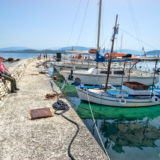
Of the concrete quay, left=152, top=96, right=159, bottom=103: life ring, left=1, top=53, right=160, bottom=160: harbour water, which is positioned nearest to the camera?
the concrete quay

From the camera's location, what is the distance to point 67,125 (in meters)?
6.19

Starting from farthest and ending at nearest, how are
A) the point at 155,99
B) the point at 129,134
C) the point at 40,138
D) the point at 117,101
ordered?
the point at 155,99 < the point at 117,101 < the point at 129,134 < the point at 40,138

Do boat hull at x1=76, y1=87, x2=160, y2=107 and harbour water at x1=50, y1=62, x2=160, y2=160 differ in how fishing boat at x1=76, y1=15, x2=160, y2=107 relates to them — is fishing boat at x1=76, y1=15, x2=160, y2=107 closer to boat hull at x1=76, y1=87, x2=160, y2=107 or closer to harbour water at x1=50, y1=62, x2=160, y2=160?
boat hull at x1=76, y1=87, x2=160, y2=107

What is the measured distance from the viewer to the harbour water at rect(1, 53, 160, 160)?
21.5 feet

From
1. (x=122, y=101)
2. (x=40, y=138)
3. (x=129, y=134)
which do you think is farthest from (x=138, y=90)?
(x=40, y=138)

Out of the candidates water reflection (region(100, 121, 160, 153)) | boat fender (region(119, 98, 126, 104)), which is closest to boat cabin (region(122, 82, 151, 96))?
boat fender (region(119, 98, 126, 104))

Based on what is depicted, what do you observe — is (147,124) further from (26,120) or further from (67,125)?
(26,120)

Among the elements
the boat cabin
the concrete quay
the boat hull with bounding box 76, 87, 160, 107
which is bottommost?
the boat hull with bounding box 76, 87, 160, 107

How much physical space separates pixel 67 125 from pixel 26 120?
212cm

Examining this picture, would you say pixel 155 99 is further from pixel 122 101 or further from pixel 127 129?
pixel 127 129

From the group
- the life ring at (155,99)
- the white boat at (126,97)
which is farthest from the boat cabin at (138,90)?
the life ring at (155,99)

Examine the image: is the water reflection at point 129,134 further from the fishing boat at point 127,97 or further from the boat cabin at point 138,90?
the boat cabin at point 138,90

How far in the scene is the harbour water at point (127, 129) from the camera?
6.54 m

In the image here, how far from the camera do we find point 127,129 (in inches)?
340
